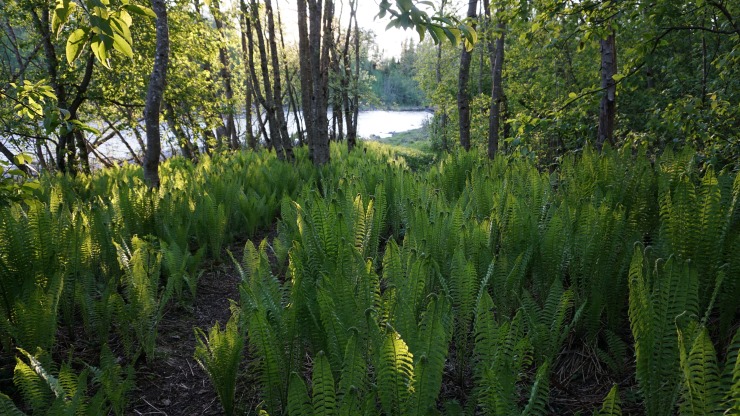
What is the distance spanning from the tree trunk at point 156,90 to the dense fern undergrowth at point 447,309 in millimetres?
2094

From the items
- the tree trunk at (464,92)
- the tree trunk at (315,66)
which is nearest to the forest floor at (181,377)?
the tree trunk at (315,66)

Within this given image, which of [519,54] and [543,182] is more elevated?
[519,54]

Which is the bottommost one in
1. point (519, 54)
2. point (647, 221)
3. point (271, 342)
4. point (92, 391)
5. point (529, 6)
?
point (92, 391)

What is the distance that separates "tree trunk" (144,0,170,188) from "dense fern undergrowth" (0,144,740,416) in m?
2.09

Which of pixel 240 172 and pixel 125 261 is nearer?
pixel 125 261

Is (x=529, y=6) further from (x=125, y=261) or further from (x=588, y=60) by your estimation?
(x=588, y=60)

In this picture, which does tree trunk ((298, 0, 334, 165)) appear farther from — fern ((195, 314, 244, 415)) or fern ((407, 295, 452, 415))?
fern ((407, 295, 452, 415))

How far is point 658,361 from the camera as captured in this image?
123 cm

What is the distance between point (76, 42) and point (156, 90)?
4046mm

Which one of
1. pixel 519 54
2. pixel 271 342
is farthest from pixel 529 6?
pixel 519 54

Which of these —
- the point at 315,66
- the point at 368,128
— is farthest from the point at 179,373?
the point at 368,128

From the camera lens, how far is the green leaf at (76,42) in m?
1.06

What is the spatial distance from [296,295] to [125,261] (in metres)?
1.29

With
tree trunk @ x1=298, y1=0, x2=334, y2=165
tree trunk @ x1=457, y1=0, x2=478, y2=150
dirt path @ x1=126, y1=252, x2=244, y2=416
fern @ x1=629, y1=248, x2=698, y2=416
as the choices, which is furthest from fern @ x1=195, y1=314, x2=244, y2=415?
tree trunk @ x1=457, y1=0, x2=478, y2=150
